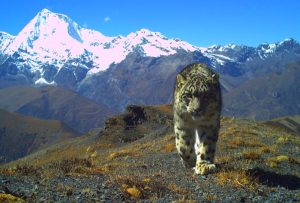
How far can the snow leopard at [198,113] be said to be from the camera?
1480 cm

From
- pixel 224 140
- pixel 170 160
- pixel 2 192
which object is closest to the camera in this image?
pixel 2 192

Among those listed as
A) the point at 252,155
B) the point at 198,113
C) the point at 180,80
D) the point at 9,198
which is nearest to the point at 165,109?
the point at 252,155

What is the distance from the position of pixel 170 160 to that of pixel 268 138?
34.2ft

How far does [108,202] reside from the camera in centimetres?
1255

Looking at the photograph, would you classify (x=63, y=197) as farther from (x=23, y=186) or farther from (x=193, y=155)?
(x=193, y=155)

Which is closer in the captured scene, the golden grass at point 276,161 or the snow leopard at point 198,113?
the snow leopard at point 198,113

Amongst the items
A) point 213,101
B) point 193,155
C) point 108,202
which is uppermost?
point 213,101

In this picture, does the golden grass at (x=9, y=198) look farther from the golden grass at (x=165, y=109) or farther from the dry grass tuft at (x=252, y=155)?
the golden grass at (x=165, y=109)

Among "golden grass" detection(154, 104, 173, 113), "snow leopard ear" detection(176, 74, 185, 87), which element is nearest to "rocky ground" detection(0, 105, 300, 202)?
"snow leopard ear" detection(176, 74, 185, 87)

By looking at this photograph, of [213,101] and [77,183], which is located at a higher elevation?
[213,101]

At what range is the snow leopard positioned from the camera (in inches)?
583

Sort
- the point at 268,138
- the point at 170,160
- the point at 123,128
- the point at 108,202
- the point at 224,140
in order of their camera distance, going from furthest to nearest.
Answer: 1. the point at 123,128
2. the point at 268,138
3. the point at 224,140
4. the point at 170,160
5. the point at 108,202

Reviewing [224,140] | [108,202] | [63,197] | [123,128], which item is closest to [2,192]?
[63,197]

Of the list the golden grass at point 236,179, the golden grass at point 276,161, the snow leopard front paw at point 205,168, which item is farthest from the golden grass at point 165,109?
the golden grass at point 236,179
